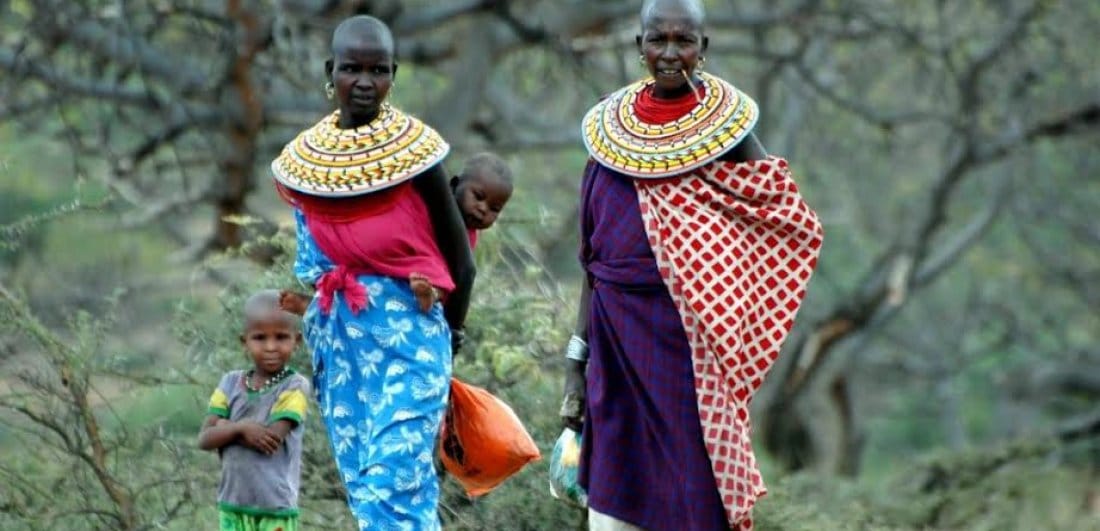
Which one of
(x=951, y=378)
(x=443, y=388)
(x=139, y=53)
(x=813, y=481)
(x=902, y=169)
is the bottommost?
(x=951, y=378)

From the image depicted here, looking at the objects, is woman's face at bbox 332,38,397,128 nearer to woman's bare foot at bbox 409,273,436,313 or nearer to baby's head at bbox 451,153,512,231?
baby's head at bbox 451,153,512,231

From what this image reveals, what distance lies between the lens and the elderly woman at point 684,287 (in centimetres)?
570

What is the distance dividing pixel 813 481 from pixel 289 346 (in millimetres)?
5973

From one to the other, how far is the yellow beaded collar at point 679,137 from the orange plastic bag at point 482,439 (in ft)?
2.73

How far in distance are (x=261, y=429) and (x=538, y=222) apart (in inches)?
111

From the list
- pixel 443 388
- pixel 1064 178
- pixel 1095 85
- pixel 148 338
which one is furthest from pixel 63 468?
pixel 1064 178

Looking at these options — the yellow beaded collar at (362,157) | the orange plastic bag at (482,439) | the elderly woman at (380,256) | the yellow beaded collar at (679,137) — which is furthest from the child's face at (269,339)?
the yellow beaded collar at (679,137)

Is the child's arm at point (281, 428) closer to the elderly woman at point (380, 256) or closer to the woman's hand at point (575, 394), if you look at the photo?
the elderly woman at point (380, 256)

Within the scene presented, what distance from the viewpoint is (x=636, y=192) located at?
5.78 m

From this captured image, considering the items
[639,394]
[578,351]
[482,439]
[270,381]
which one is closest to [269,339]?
[270,381]

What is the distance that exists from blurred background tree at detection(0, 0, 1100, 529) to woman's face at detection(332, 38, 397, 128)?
1.67 metres

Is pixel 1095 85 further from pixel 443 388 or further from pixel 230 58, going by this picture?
pixel 443 388

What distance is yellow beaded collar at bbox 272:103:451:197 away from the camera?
226 inches

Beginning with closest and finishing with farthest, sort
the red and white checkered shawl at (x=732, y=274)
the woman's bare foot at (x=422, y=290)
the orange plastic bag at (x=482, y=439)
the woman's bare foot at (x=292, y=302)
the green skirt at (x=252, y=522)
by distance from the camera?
the red and white checkered shawl at (x=732, y=274) < the woman's bare foot at (x=422, y=290) < the green skirt at (x=252, y=522) < the woman's bare foot at (x=292, y=302) < the orange plastic bag at (x=482, y=439)
